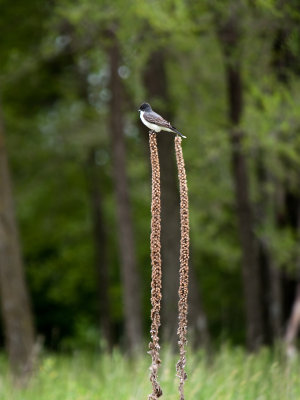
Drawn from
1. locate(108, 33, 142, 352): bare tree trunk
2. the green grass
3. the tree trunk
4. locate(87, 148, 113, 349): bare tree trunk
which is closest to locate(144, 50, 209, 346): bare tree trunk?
the tree trunk

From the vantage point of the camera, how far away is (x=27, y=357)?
1236 cm

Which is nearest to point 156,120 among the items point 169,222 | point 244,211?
point 169,222

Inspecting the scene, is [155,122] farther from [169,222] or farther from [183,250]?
[169,222]

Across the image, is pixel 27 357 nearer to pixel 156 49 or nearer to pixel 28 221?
pixel 156 49

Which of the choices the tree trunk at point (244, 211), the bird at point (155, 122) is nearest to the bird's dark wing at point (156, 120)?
the bird at point (155, 122)

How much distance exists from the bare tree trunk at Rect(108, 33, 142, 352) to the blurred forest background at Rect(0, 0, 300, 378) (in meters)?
0.03

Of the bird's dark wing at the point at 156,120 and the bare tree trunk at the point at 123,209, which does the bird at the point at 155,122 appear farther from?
the bare tree trunk at the point at 123,209

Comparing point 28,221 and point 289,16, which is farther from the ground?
point 289,16

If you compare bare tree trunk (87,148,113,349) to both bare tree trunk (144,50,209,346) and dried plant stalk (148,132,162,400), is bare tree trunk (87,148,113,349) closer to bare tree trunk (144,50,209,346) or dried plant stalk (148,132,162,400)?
bare tree trunk (144,50,209,346)

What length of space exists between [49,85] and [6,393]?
13842 millimetres

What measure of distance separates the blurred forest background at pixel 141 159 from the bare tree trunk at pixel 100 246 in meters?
0.05

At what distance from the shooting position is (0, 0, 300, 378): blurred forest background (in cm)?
1262

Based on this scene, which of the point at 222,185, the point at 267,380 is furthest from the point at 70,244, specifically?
the point at 267,380

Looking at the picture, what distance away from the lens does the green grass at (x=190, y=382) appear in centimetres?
658
